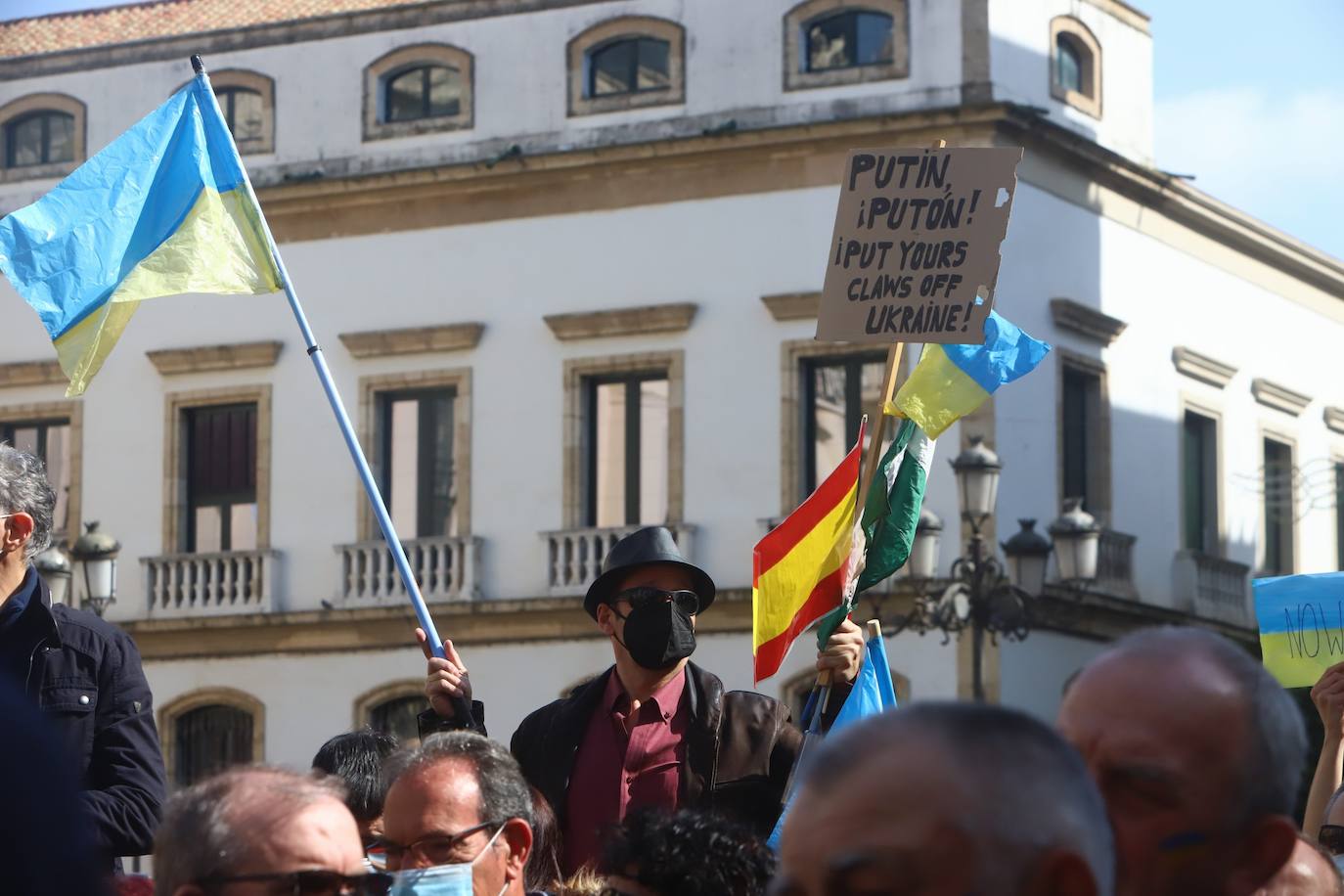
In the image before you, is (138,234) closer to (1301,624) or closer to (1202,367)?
(1301,624)

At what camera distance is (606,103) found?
26922mm

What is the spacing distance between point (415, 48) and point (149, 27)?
12.5ft

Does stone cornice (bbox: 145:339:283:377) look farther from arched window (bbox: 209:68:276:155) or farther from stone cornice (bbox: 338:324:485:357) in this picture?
arched window (bbox: 209:68:276:155)

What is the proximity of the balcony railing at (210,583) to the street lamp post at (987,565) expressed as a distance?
8649 millimetres

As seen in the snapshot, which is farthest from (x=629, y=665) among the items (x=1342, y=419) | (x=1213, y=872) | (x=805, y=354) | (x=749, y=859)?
(x=1342, y=419)

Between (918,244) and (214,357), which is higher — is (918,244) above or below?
below

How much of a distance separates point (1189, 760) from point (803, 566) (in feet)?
11.9

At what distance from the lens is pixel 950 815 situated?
2.45 metres

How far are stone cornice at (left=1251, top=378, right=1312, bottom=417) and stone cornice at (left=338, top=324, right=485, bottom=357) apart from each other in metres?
8.88

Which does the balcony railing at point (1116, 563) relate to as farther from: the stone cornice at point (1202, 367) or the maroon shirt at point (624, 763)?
the maroon shirt at point (624, 763)

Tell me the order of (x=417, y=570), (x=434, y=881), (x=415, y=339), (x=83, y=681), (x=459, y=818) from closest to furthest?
1. (x=434, y=881)
2. (x=459, y=818)
3. (x=83, y=681)
4. (x=417, y=570)
5. (x=415, y=339)

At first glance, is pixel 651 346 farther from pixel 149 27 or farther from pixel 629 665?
pixel 629 665

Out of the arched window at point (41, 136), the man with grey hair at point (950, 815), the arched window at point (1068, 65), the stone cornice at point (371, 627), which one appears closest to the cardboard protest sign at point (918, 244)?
the man with grey hair at point (950, 815)

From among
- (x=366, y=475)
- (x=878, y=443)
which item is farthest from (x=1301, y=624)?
(x=366, y=475)
